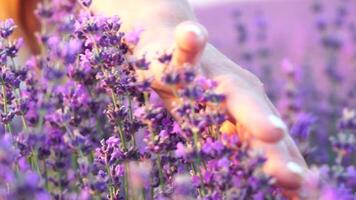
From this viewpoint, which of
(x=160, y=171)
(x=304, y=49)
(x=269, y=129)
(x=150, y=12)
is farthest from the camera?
(x=304, y=49)

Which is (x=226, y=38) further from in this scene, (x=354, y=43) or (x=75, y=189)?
(x=75, y=189)

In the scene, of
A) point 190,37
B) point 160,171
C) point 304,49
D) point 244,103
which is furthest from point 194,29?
point 304,49

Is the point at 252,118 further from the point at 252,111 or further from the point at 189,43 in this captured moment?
the point at 189,43

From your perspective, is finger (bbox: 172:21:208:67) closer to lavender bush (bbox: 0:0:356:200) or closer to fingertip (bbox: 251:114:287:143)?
lavender bush (bbox: 0:0:356:200)

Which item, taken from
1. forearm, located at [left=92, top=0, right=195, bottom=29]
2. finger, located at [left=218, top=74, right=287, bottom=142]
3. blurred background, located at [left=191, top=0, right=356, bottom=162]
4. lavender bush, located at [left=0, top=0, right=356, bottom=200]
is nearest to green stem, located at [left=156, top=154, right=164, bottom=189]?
lavender bush, located at [left=0, top=0, right=356, bottom=200]

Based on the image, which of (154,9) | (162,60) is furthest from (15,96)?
(154,9)

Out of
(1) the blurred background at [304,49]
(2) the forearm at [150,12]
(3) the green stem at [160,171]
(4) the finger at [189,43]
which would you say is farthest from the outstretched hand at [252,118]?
(1) the blurred background at [304,49]
